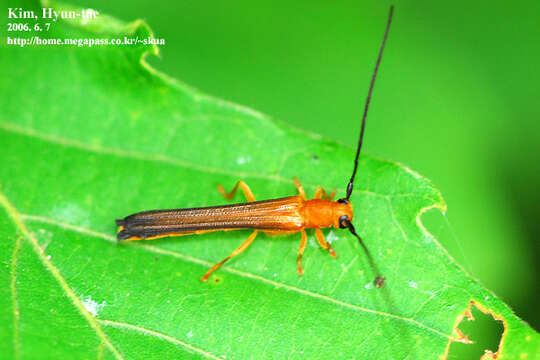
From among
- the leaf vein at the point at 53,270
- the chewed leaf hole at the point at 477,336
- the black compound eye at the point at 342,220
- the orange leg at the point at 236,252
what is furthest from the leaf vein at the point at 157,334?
the chewed leaf hole at the point at 477,336

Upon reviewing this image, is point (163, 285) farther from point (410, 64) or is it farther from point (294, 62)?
point (410, 64)

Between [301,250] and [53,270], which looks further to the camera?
[301,250]

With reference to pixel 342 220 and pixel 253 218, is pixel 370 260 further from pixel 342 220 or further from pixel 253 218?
pixel 253 218

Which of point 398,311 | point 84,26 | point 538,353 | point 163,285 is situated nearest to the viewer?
point 538,353

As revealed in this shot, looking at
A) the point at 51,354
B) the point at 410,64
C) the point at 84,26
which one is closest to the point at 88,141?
the point at 84,26

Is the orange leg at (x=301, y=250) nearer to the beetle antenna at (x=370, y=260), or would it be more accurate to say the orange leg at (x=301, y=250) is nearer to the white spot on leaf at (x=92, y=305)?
the beetle antenna at (x=370, y=260)

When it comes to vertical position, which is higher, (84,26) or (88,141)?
(84,26)

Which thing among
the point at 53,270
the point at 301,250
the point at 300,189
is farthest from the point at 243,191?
the point at 53,270
